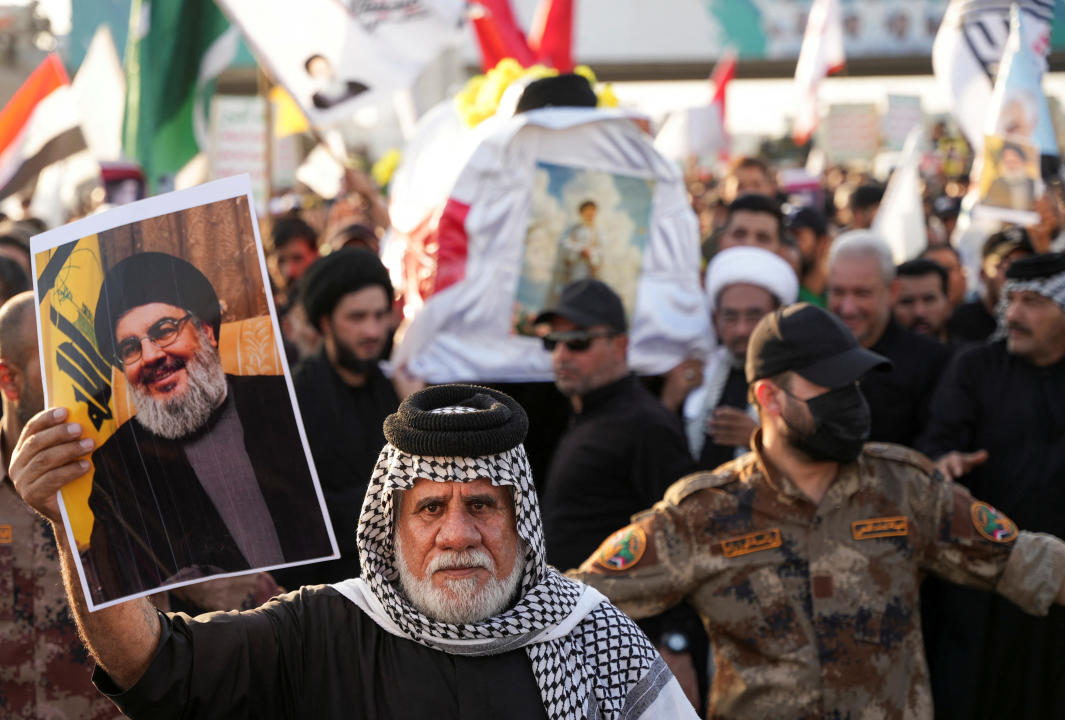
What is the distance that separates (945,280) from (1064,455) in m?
1.72

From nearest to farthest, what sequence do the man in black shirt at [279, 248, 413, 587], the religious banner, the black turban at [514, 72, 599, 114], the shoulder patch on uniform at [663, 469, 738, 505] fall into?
the shoulder patch on uniform at [663, 469, 738, 505] < the man in black shirt at [279, 248, 413, 587] < the religious banner < the black turban at [514, 72, 599, 114]

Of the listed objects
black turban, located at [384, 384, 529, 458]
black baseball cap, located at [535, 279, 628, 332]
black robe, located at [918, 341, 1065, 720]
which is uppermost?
black turban, located at [384, 384, 529, 458]

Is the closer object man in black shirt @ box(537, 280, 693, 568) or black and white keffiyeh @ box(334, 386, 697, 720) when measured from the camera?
black and white keffiyeh @ box(334, 386, 697, 720)

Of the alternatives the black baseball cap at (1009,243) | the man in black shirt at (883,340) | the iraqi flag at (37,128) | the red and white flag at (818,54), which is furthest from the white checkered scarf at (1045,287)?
the iraqi flag at (37,128)

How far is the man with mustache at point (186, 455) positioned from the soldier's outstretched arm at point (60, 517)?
5 cm

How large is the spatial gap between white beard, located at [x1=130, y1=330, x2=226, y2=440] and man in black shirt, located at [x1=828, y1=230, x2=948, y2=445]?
10.4 feet

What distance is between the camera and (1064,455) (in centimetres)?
456

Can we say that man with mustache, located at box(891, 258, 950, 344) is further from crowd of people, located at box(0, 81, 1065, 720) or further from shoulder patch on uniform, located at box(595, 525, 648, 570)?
shoulder patch on uniform, located at box(595, 525, 648, 570)

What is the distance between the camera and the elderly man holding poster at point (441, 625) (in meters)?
2.41

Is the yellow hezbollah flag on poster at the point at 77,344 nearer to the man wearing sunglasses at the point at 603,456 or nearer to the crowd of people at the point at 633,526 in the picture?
the crowd of people at the point at 633,526

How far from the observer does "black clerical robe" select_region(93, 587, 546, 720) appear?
2363 mm

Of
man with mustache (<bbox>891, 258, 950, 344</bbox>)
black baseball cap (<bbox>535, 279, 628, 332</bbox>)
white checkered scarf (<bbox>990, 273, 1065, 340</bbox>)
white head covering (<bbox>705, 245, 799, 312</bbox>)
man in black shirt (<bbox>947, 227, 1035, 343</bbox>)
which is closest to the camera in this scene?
black baseball cap (<bbox>535, 279, 628, 332</bbox>)

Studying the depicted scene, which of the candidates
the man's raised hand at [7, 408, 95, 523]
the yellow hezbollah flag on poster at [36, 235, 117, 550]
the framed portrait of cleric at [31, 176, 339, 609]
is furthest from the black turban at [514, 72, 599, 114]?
the man's raised hand at [7, 408, 95, 523]

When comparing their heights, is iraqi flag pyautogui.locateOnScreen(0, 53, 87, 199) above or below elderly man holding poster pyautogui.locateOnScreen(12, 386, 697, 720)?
above
